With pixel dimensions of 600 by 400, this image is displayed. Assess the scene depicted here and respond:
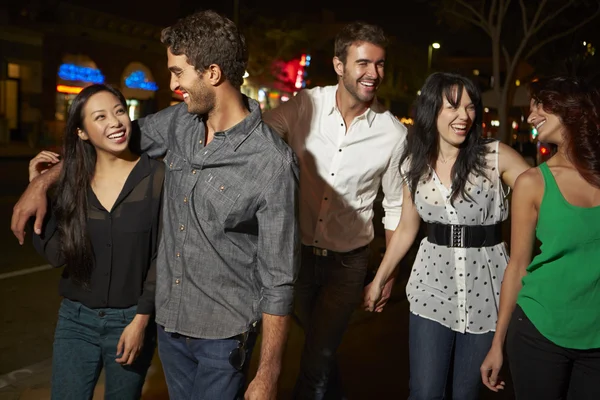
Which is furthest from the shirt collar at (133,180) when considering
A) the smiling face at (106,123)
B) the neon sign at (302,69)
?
the neon sign at (302,69)

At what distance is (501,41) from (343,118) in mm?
20780

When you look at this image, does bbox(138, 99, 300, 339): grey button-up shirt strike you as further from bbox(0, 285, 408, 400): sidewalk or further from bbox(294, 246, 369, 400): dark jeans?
bbox(0, 285, 408, 400): sidewalk

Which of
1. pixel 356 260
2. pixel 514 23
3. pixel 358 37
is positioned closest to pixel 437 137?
pixel 358 37

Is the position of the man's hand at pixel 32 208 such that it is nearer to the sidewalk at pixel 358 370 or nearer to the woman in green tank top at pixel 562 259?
the sidewalk at pixel 358 370

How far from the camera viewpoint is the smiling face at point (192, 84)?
264cm

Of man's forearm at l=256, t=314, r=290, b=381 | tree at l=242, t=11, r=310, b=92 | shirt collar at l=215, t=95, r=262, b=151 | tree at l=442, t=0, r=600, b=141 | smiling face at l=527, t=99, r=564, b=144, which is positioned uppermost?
tree at l=242, t=11, r=310, b=92

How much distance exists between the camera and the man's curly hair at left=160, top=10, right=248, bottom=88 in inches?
102

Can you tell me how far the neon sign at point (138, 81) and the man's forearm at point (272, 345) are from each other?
107 ft

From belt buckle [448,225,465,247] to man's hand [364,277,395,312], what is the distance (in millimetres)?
733

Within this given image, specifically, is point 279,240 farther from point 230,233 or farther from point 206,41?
point 206,41

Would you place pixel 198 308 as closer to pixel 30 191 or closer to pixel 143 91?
pixel 30 191

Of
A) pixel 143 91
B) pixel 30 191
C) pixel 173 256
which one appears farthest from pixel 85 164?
pixel 143 91

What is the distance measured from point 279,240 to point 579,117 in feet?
4.71

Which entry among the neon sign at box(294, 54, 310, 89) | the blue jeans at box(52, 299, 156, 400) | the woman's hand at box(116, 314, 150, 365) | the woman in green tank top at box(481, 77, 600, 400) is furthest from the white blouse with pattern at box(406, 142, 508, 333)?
the neon sign at box(294, 54, 310, 89)
